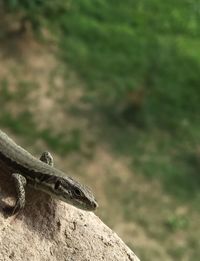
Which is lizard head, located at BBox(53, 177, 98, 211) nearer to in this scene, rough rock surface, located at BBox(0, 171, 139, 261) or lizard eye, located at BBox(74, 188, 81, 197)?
lizard eye, located at BBox(74, 188, 81, 197)

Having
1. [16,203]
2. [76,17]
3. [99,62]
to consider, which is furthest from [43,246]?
[76,17]

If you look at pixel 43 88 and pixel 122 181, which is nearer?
pixel 122 181

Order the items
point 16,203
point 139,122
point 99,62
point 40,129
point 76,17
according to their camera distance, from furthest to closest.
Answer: point 76,17 < point 99,62 < point 139,122 < point 40,129 < point 16,203

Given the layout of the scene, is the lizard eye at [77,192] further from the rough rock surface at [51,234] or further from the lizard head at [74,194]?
the rough rock surface at [51,234]

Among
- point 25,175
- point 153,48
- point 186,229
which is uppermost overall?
point 153,48

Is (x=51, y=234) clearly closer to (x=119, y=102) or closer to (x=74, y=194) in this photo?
(x=74, y=194)

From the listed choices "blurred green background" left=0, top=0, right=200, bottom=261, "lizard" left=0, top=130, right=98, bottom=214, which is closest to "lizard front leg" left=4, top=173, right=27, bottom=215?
"lizard" left=0, top=130, right=98, bottom=214

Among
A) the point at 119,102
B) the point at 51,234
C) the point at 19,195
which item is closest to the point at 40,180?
the point at 19,195

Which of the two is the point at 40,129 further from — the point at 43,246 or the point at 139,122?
the point at 43,246
